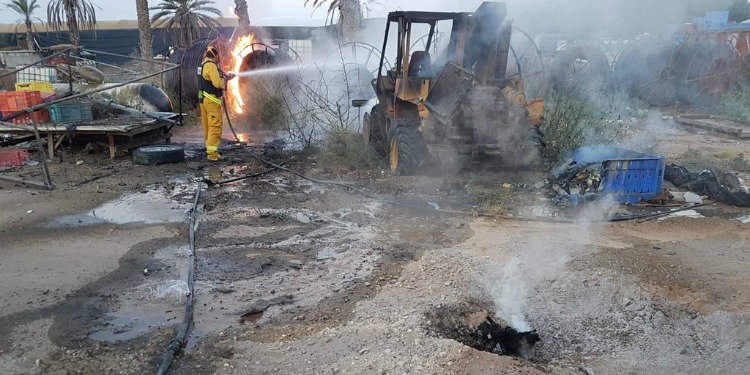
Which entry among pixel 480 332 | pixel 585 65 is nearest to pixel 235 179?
pixel 480 332

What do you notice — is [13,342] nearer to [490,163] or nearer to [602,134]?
[490,163]

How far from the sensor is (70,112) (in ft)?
32.1

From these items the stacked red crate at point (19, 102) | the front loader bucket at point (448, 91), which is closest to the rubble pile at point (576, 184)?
the front loader bucket at point (448, 91)

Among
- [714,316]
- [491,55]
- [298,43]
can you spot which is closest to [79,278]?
[714,316]

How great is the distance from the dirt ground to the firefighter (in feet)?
7.88

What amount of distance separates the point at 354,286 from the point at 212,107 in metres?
6.11

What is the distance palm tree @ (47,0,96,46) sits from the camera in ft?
71.1

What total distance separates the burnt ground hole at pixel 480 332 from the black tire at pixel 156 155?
269 inches

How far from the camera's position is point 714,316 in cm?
394

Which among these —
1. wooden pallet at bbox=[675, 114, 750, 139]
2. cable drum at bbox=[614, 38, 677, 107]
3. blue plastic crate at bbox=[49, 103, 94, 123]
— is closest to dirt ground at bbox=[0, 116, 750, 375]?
blue plastic crate at bbox=[49, 103, 94, 123]

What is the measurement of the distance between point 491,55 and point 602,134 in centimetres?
343

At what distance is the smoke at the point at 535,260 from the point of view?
4.28 m

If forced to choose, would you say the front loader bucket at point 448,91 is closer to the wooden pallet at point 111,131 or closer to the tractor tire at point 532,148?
the tractor tire at point 532,148

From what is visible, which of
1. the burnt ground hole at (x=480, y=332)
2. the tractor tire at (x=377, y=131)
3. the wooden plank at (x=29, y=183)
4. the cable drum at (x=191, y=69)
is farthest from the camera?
the cable drum at (x=191, y=69)
